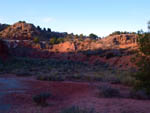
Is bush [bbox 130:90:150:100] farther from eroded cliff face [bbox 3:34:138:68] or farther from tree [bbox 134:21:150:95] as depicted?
eroded cliff face [bbox 3:34:138:68]

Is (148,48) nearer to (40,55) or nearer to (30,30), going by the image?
(40,55)

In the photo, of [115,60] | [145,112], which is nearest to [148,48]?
[145,112]

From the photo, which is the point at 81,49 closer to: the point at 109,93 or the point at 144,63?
the point at 109,93

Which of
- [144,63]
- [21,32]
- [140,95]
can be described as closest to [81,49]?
[21,32]

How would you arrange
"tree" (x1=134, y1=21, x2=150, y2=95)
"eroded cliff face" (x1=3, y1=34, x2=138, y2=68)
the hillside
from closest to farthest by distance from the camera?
"tree" (x1=134, y1=21, x2=150, y2=95), "eroded cliff face" (x1=3, y1=34, x2=138, y2=68), the hillside

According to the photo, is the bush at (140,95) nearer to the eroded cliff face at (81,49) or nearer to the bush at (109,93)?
the bush at (109,93)

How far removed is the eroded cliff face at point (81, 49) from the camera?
47906 mm

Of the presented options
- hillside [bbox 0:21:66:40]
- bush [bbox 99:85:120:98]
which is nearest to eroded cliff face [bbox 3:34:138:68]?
hillside [bbox 0:21:66:40]

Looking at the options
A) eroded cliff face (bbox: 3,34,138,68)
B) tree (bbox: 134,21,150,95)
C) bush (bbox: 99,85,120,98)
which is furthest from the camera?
eroded cliff face (bbox: 3,34,138,68)

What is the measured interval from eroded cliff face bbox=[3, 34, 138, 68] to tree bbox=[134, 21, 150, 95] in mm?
31796

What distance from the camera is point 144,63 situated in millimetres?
11195

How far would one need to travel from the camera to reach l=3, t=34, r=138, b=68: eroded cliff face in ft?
157

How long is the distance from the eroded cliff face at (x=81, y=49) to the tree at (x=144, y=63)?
31796mm

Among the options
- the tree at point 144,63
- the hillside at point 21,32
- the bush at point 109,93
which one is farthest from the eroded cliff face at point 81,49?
the tree at point 144,63
